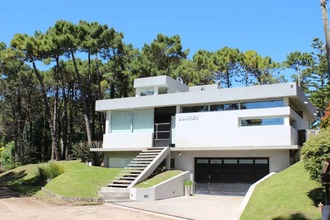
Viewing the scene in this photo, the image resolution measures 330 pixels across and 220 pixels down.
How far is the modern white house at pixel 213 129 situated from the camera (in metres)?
20.2

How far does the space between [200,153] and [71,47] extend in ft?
50.5

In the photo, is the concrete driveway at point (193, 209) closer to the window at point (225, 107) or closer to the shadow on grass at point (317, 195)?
the shadow on grass at point (317, 195)

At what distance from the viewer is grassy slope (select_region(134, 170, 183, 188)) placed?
1882 cm

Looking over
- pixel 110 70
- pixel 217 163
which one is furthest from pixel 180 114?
pixel 110 70

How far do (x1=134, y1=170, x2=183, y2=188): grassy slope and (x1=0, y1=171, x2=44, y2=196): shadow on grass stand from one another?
635 cm

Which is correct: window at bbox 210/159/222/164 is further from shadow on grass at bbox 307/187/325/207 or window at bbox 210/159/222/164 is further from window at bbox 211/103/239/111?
shadow on grass at bbox 307/187/325/207

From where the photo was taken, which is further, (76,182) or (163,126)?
(163,126)

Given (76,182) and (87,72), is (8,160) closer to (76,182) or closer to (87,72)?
(87,72)

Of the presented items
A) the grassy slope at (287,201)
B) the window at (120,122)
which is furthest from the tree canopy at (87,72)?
the grassy slope at (287,201)

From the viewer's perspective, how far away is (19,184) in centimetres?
2461

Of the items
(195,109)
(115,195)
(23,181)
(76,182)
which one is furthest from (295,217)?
(23,181)

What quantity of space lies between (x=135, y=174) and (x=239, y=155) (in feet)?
20.7

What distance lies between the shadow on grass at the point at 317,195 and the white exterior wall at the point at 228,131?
7.61 m

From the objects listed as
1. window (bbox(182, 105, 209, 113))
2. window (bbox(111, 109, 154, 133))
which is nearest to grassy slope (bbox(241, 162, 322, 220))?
window (bbox(182, 105, 209, 113))
